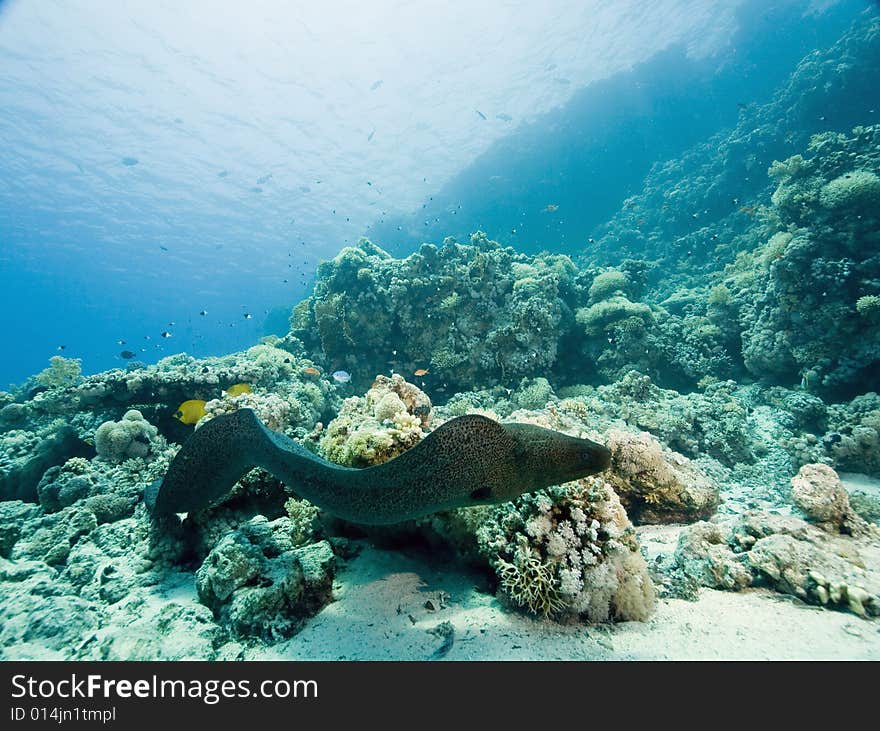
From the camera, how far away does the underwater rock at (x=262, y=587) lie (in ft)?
8.93

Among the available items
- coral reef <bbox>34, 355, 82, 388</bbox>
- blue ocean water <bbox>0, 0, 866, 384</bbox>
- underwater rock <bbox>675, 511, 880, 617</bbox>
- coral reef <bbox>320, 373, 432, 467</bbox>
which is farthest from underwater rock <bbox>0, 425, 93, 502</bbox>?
blue ocean water <bbox>0, 0, 866, 384</bbox>

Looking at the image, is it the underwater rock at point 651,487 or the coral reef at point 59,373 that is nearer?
the underwater rock at point 651,487

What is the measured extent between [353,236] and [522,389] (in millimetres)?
52869

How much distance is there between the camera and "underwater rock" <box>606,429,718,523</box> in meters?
4.77

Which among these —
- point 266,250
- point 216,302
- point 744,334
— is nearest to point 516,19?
point 744,334

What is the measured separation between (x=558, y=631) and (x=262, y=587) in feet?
7.52

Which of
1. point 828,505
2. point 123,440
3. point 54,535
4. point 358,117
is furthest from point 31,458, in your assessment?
point 358,117

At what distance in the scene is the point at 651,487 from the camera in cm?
477

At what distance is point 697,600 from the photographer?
307 centimetres

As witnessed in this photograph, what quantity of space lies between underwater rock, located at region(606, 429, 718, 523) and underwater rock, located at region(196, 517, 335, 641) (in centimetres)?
375

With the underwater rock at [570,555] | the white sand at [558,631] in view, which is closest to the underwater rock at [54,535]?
the white sand at [558,631]

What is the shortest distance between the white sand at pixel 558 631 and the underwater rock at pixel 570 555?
0.48 ft

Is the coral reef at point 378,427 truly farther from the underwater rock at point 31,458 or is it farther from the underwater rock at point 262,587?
the underwater rock at point 31,458

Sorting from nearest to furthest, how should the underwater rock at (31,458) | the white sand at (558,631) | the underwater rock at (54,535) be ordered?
the white sand at (558,631)
the underwater rock at (54,535)
the underwater rock at (31,458)
